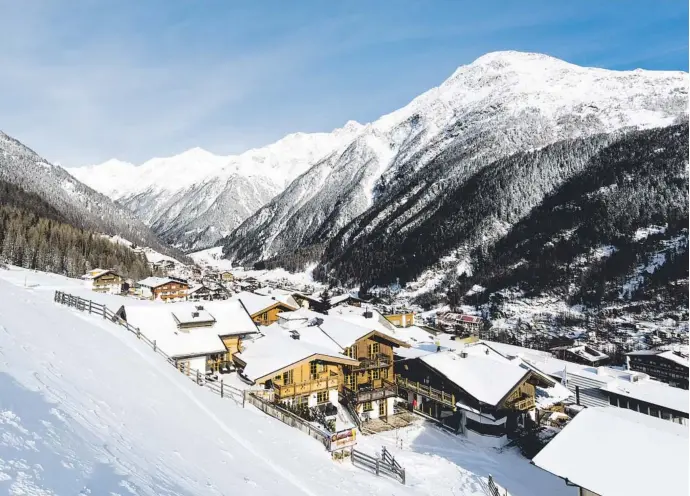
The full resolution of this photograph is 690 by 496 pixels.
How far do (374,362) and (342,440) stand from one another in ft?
61.4

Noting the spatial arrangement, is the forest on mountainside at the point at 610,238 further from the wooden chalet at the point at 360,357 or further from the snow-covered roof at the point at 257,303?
the wooden chalet at the point at 360,357

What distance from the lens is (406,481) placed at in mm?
23922

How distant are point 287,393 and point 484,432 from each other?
1574 cm

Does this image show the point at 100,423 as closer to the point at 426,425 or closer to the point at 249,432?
the point at 249,432

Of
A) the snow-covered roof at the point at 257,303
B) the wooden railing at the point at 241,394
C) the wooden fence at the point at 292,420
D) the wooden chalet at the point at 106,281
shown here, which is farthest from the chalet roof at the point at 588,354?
the wooden chalet at the point at 106,281

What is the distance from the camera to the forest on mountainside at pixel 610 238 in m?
124

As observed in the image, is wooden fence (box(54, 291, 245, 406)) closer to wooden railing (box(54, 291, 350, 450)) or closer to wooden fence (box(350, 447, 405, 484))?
wooden railing (box(54, 291, 350, 450))

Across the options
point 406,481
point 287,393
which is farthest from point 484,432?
point 287,393

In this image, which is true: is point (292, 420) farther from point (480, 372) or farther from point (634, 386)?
point (634, 386)

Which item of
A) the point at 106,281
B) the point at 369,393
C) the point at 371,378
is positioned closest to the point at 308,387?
the point at 369,393

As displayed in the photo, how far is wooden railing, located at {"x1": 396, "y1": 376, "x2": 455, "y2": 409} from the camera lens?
37.5 metres

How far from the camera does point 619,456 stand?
2261 cm

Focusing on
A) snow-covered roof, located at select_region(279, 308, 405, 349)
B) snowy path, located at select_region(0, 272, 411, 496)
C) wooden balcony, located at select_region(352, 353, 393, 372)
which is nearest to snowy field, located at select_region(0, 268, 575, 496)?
snowy path, located at select_region(0, 272, 411, 496)

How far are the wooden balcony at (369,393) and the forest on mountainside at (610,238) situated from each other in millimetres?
102579
